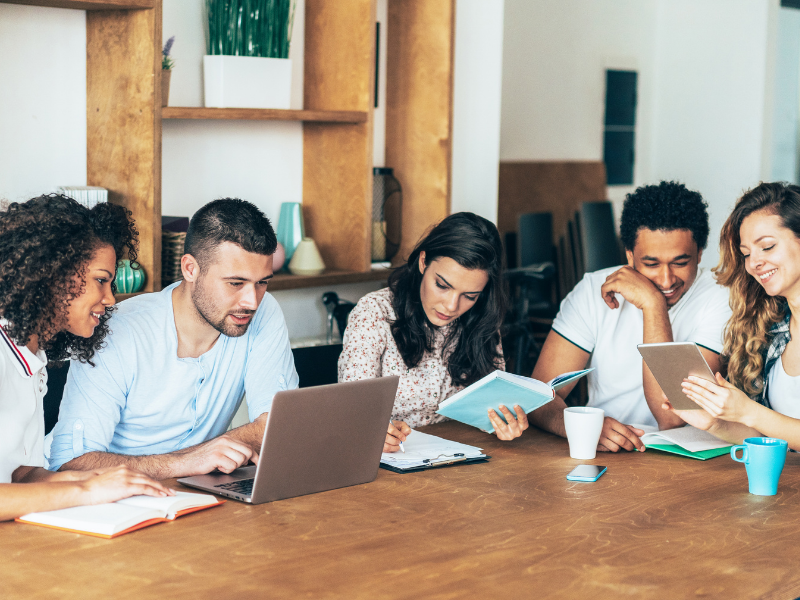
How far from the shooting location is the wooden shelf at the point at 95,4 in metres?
2.64

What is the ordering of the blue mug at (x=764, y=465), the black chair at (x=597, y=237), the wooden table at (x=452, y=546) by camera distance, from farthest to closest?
1. the black chair at (x=597, y=237)
2. the blue mug at (x=764, y=465)
3. the wooden table at (x=452, y=546)

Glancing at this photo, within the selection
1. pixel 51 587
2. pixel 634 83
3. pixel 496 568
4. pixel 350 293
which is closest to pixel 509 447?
pixel 496 568

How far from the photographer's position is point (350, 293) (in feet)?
12.6

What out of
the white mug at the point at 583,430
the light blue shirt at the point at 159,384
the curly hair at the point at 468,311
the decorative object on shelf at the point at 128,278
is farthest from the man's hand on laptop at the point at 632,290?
the decorative object on shelf at the point at 128,278

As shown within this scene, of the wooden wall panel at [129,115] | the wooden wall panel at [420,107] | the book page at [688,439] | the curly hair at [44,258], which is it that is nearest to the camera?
the curly hair at [44,258]

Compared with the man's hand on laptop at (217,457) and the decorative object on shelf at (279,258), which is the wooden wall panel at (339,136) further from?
the man's hand on laptop at (217,457)

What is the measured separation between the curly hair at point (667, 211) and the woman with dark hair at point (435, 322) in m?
0.40

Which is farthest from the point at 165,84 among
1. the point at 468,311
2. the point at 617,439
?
the point at 617,439

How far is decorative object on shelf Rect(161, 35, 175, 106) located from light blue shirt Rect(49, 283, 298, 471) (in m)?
0.83

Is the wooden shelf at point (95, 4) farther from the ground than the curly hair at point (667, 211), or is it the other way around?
the wooden shelf at point (95, 4)

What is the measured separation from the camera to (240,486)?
5.98 feet

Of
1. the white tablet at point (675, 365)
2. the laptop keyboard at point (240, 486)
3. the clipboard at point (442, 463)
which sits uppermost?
the white tablet at point (675, 365)

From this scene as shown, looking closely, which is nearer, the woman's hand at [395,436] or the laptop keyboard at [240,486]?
the laptop keyboard at [240,486]

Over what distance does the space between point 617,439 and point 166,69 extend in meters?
1.75
